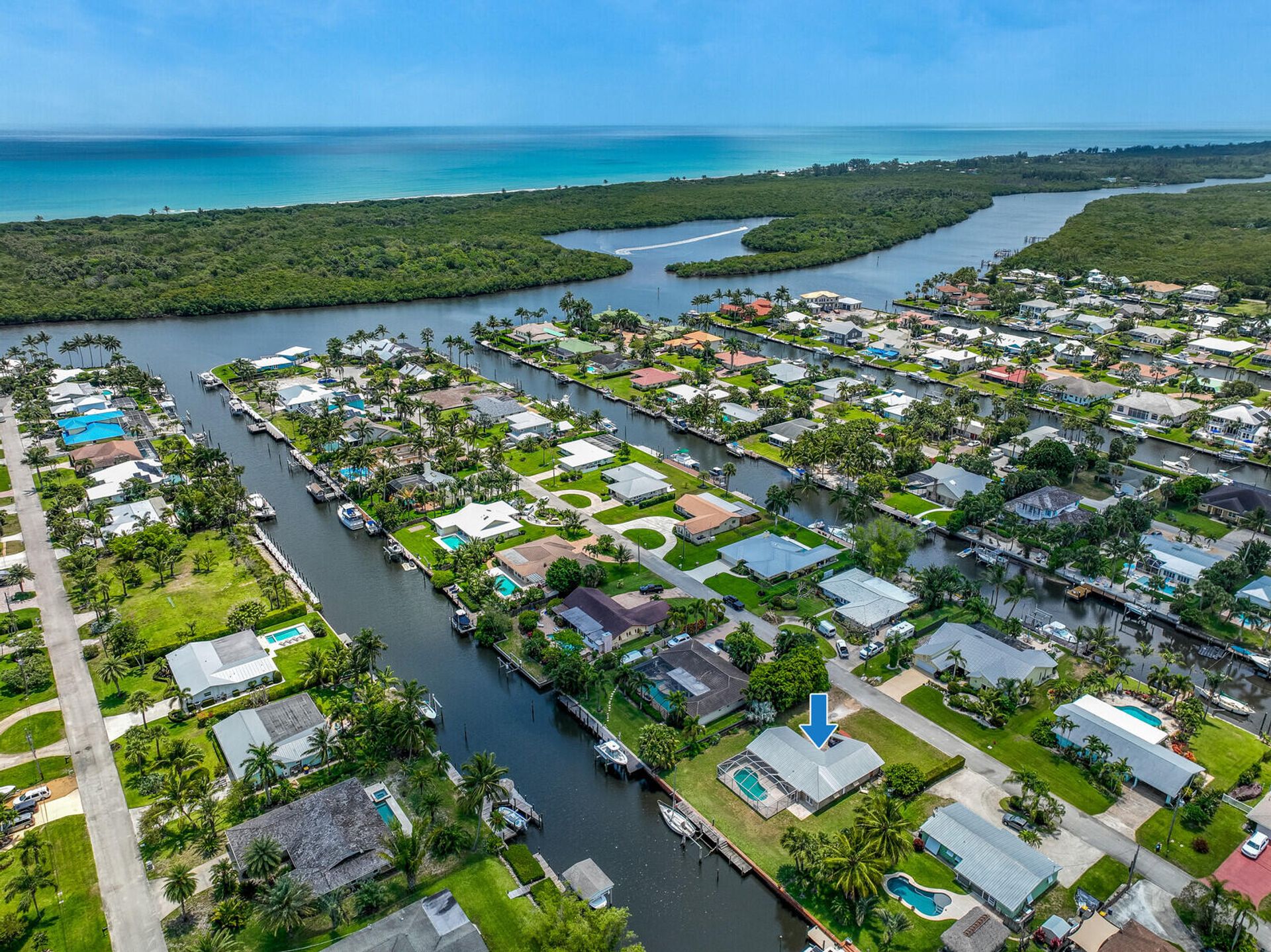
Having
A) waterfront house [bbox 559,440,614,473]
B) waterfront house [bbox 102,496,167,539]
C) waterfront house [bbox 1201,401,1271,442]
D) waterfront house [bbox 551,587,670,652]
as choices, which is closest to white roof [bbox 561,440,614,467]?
waterfront house [bbox 559,440,614,473]

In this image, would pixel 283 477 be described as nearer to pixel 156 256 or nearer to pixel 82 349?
pixel 82 349

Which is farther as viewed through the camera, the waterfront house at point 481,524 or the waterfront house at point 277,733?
the waterfront house at point 481,524

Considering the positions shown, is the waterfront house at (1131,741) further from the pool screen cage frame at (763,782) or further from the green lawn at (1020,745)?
the pool screen cage frame at (763,782)

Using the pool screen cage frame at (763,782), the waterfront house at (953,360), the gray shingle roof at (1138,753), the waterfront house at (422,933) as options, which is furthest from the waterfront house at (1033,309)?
the waterfront house at (422,933)

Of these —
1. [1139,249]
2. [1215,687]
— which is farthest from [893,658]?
[1139,249]

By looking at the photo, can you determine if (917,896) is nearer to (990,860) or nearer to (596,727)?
(990,860)

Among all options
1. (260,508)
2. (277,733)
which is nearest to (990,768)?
(277,733)
